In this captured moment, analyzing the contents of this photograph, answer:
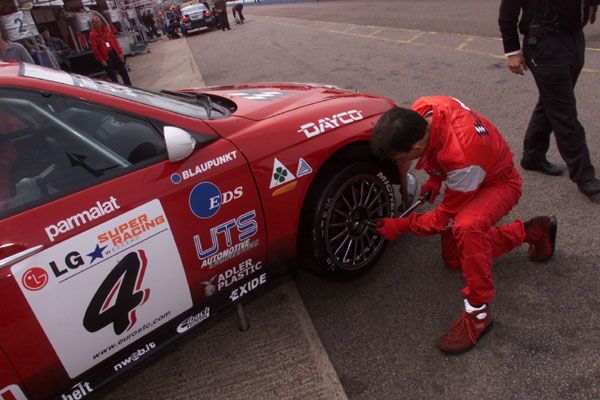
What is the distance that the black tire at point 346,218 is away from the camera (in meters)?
2.52

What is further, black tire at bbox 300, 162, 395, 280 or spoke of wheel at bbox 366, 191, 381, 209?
spoke of wheel at bbox 366, 191, 381, 209

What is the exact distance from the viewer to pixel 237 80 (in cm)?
1012

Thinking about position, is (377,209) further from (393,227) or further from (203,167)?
(203,167)

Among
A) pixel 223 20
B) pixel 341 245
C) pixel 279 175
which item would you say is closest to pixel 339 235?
pixel 341 245

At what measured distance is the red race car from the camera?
5.73 ft

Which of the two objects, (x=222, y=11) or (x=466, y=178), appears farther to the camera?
(x=222, y=11)

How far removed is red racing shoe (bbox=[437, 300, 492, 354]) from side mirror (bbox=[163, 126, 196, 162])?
150 centimetres

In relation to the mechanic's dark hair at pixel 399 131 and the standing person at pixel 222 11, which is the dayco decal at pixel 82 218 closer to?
the mechanic's dark hair at pixel 399 131

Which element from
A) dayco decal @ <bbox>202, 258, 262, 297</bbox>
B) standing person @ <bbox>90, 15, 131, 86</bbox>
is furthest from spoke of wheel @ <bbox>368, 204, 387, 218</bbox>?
standing person @ <bbox>90, 15, 131, 86</bbox>

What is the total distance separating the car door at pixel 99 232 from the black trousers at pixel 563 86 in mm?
2121

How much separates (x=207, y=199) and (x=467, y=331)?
1.37 m

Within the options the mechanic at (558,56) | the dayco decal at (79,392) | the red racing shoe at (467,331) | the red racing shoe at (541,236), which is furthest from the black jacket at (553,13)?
the dayco decal at (79,392)

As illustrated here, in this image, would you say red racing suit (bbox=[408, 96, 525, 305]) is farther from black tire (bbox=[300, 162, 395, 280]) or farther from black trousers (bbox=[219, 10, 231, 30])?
black trousers (bbox=[219, 10, 231, 30])

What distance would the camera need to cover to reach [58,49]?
1712 centimetres
